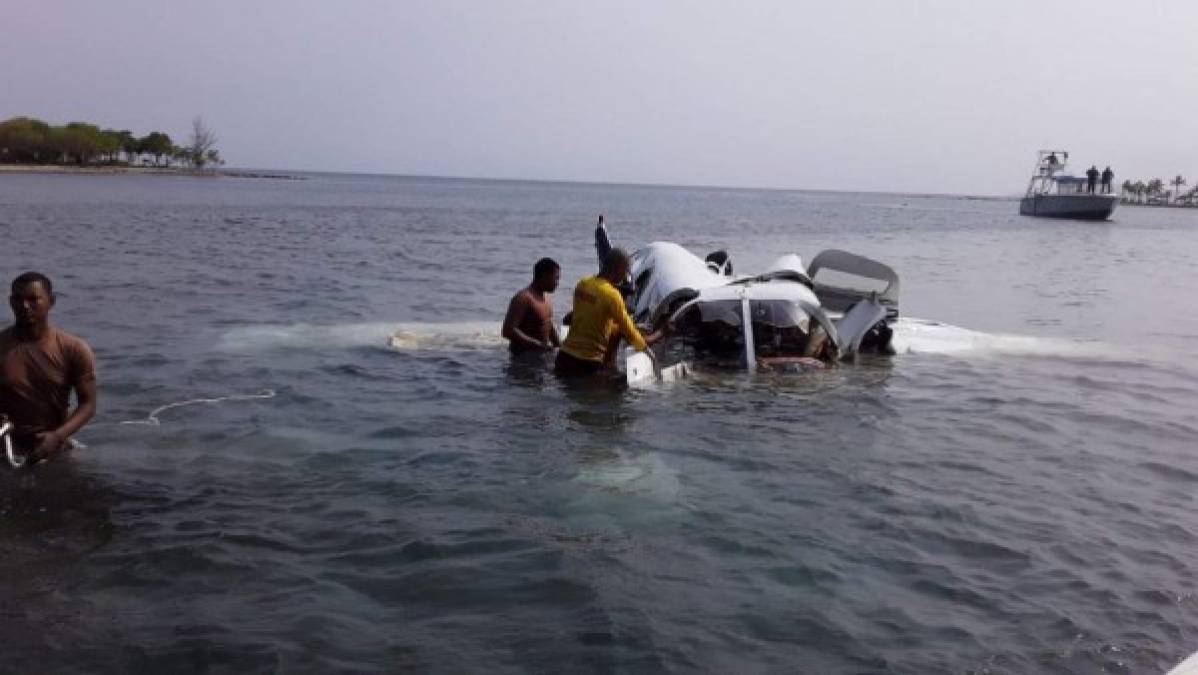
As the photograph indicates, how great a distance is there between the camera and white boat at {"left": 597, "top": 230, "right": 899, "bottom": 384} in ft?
46.5

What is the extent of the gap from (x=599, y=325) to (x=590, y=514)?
14.1ft

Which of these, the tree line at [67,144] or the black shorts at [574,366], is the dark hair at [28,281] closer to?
the black shorts at [574,366]

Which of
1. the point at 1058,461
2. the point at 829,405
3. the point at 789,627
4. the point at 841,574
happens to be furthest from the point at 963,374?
the point at 789,627

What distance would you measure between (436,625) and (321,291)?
18.3m

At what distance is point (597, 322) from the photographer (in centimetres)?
1164

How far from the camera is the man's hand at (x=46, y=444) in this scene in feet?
23.7

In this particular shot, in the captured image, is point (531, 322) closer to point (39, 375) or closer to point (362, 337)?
point (362, 337)

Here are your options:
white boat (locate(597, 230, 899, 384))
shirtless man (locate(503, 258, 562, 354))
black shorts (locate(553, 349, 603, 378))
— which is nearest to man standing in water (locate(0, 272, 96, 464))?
black shorts (locate(553, 349, 603, 378))

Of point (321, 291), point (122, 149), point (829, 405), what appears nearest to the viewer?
point (829, 405)

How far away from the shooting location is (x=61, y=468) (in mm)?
7934

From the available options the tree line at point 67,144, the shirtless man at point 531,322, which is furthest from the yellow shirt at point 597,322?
the tree line at point 67,144

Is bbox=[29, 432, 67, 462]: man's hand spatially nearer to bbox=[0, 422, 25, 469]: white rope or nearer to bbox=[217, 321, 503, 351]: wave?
bbox=[0, 422, 25, 469]: white rope

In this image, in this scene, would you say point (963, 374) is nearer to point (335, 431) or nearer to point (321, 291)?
point (335, 431)

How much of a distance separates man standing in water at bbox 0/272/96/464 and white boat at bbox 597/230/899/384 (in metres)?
6.90
